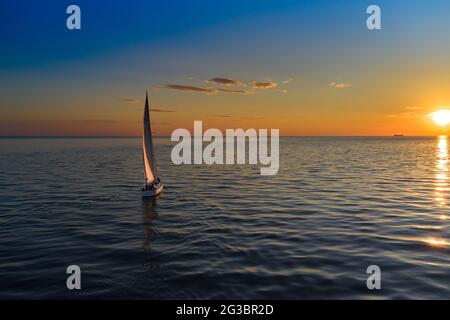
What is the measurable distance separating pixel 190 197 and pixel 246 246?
1569 centimetres

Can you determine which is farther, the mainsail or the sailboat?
the mainsail

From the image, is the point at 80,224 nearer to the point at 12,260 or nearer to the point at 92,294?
the point at 12,260

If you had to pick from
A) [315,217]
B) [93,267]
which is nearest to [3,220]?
[93,267]

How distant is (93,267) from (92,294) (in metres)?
2.86

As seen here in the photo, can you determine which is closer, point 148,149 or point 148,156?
point 148,156

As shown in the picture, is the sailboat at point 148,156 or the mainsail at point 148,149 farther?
the mainsail at point 148,149

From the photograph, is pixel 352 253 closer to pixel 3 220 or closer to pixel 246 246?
pixel 246 246

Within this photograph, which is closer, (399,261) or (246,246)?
(399,261)

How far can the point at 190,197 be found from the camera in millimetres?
33312

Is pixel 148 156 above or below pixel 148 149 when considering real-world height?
below

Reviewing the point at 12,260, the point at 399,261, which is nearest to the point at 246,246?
the point at 399,261

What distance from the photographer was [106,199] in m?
31.8
